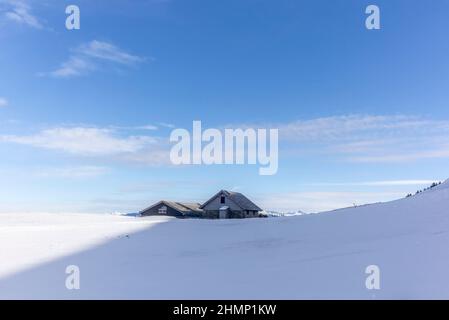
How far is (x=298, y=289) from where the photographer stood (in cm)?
390

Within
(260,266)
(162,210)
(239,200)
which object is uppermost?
(239,200)

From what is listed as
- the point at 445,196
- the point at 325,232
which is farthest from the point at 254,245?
the point at 445,196

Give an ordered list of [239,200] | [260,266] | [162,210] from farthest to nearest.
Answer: [162,210] → [239,200] → [260,266]

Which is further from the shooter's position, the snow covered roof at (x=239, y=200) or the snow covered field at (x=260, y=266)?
the snow covered roof at (x=239, y=200)

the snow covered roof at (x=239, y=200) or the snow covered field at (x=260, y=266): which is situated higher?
the snow covered roof at (x=239, y=200)

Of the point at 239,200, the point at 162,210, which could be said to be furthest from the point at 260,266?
the point at 162,210

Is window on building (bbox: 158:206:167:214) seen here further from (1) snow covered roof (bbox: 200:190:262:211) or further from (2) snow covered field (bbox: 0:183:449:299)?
(2) snow covered field (bbox: 0:183:449:299)

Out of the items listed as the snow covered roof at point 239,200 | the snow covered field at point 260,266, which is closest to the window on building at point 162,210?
the snow covered roof at point 239,200

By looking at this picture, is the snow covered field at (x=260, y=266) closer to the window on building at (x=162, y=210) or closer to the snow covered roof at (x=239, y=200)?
the snow covered roof at (x=239, y=200)

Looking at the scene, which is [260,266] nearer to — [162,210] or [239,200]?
[239,200]

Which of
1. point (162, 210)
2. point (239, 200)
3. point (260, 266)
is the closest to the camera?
point (260, 266)

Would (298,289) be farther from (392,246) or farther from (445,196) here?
(445,196)

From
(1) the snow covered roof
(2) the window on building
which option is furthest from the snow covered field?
(2) the window on building
